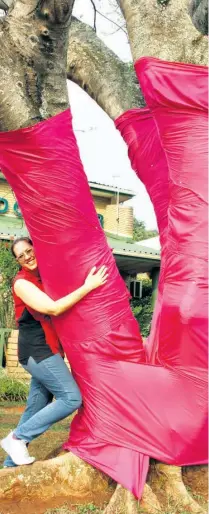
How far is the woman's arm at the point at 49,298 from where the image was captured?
170 inches

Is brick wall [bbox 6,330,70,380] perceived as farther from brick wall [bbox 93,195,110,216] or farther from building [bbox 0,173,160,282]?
brick wall [bbox 93,195,110,216]

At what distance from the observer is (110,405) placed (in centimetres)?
434

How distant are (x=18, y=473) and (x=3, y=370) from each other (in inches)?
249

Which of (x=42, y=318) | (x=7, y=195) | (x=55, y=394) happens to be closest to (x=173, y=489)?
(x=55, y=394)

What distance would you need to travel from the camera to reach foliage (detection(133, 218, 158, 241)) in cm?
5806

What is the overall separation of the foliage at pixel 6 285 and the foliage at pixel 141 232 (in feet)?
143

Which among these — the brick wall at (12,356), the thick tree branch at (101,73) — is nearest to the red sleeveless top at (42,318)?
the thick tree branch at (101,73)

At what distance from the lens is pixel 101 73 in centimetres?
639

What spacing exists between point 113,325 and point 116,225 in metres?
18.2

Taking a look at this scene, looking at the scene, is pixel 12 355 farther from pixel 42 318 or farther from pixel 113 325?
pixel 113 325

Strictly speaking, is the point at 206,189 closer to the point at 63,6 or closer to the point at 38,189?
the point at 38,189

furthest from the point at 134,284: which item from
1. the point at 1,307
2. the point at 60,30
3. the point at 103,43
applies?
the point at 60,30

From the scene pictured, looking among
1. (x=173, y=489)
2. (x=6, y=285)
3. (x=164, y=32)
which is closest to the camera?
(x=173, y=489)

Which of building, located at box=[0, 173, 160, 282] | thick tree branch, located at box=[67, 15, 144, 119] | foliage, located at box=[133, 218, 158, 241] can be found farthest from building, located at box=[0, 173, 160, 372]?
Result: foliage, located at box=[133, 218, 158, 241]
